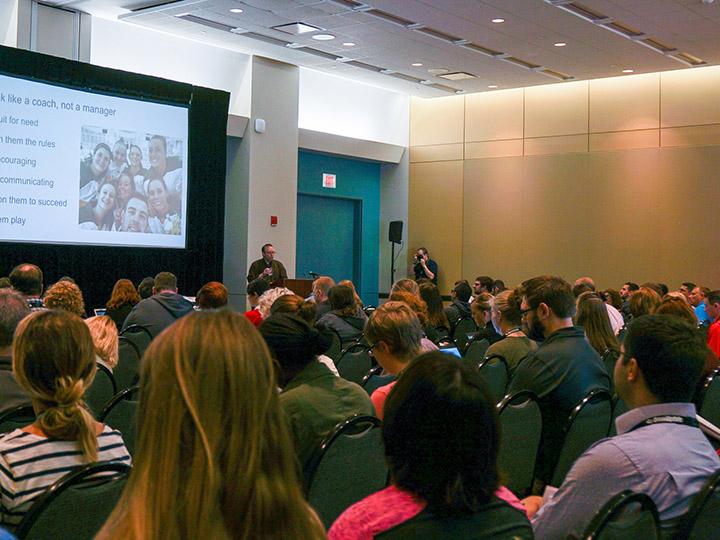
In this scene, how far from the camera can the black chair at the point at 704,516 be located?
1.92m

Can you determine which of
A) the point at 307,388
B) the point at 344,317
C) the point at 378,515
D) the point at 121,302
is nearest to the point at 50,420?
the point at 307,388

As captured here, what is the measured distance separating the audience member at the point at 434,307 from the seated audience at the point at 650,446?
185 inches

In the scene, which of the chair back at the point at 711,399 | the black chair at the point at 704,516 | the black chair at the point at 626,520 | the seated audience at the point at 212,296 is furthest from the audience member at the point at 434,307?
the black chair at the point at 626,520

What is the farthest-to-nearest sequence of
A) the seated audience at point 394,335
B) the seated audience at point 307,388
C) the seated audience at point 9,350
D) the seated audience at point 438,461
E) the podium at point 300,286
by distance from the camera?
the podium at point 300,286, the seated audience at point 394,335, the seated audience at point 9,350, the seated audience at point 307,388, the seated audience at point 438,461

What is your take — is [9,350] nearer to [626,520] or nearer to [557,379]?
[557,379]

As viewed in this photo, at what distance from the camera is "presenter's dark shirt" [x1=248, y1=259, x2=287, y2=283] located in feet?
41.0

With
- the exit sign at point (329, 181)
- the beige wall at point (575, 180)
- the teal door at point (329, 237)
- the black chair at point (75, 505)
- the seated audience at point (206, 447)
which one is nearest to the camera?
the seated audience at point (206, 447)

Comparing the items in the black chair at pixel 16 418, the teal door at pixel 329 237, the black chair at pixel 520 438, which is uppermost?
the teal door at pixel 329 237

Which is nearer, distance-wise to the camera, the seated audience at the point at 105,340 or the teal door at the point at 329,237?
the seated audience at the point at 105,340

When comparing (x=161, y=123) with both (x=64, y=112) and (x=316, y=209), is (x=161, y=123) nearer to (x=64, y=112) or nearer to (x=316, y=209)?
(x=64, y=112)

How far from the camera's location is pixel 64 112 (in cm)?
1051

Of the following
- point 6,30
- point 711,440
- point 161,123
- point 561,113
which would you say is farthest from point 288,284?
point 711,440

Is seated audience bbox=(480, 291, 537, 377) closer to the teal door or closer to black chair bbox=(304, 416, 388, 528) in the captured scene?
black chair bbox=(304, 416, 388, 528)

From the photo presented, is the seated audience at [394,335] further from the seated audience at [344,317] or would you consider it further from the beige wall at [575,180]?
the beige wall at [575,180]
